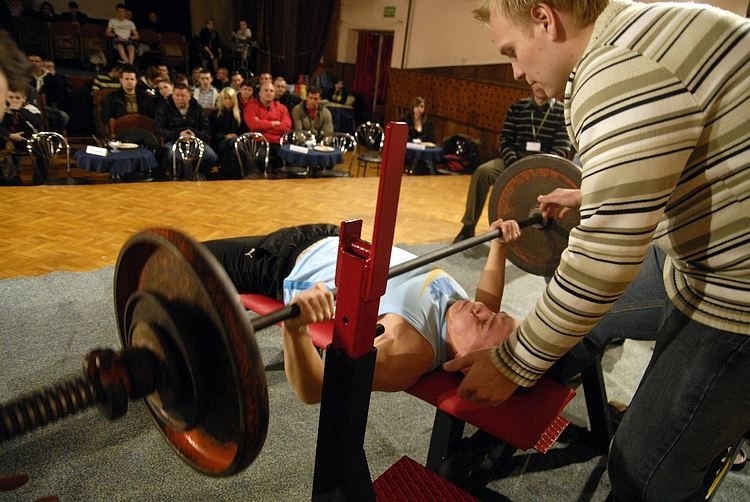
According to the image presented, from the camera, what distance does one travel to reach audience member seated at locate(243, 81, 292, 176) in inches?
247

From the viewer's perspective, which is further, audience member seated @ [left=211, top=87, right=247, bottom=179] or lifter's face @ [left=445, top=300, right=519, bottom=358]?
audience member seated @ [left=211, top=87, right=247, bottom=179]

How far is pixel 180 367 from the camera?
3.01 ft

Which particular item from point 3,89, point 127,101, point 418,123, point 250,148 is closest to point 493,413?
point 3,89

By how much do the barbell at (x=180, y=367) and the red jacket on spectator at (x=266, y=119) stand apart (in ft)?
18.0

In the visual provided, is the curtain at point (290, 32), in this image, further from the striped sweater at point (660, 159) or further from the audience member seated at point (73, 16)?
the striped sweater at point (660, 159)

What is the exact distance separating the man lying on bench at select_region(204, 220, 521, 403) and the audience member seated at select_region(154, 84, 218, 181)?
3895mm

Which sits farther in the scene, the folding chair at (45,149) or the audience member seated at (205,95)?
the audience member seated at (205,95)

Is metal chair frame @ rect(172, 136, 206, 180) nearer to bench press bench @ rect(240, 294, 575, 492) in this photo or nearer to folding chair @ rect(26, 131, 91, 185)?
folding chair @ rect(26, 131, 91, 185)

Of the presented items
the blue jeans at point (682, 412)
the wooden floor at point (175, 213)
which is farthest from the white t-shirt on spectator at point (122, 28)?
the blue jeans at point (682, 412)

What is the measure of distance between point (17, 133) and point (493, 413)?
18.3 ft

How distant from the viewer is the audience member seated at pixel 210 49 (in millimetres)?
10602

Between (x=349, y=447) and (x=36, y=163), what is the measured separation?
505 centimetres

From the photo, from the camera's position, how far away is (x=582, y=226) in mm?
897

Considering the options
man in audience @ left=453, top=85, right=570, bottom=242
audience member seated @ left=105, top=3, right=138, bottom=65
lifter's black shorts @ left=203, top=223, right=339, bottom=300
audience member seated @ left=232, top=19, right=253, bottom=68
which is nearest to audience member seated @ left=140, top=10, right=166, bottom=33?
audience member seated @ left=232, top=19, right=253, bottom=68
